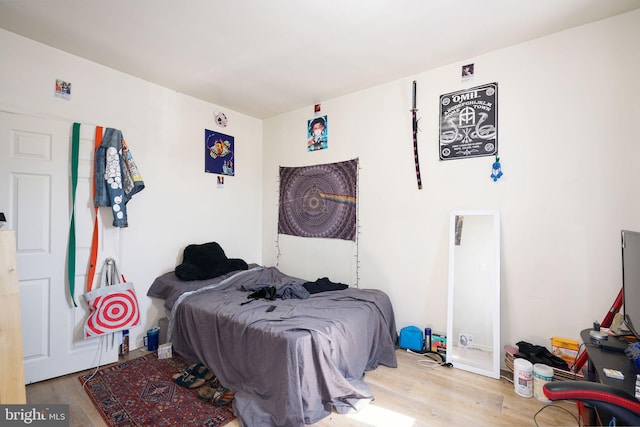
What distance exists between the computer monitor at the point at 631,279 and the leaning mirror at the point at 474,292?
792mm

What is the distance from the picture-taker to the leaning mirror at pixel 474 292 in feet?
7.59

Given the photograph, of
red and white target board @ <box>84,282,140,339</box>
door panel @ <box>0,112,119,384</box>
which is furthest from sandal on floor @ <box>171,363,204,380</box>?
door panel @ <box>0,112,119,384</box>

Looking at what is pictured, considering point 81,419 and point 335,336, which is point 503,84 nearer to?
point 335,336

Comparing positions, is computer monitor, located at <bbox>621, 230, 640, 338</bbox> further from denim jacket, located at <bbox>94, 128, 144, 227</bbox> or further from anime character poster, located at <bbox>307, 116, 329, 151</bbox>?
denim jacket, located at <bbox>94, 128, 144, 227</bbox>

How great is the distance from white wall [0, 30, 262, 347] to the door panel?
0.55 ft

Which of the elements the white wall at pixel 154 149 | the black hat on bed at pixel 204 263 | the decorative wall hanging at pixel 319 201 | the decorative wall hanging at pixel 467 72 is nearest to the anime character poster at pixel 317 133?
the decorative wall hanging at pixel 319 201

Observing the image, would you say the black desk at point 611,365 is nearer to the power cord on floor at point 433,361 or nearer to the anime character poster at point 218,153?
the power cord on floor at point 433,361

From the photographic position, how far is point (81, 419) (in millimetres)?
1794

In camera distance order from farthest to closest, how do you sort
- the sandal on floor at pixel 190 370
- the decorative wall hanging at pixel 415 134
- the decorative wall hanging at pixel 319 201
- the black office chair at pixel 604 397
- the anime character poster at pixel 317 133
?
the anime character poster at pixel 317 133 → the decorative wall hanging at pixel 319 201 → the decorative wall hanging at pixel 415 134 → the sandal on floor at pixel 190 370 → the black office chair at pixel 604 397

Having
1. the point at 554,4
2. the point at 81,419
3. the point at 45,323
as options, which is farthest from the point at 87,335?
the point at 554,4

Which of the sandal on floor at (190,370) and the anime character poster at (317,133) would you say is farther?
the anime character poster at (317,133)

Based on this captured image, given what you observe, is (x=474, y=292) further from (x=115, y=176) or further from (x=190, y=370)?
(x=115, y=176)

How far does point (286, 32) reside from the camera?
2.14 m

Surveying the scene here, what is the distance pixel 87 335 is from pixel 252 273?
4.77 feet
